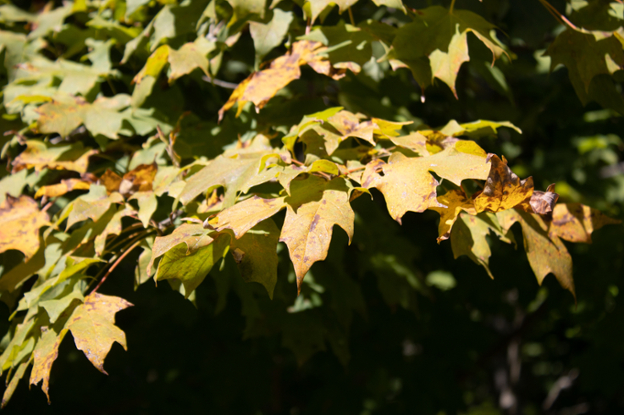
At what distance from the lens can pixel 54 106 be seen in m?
1.58

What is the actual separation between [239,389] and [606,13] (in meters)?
2.25

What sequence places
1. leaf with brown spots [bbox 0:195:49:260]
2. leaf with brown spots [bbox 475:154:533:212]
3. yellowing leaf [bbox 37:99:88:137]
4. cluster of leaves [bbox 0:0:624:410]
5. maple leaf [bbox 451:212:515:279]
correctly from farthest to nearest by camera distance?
yellowing leaf [bbox 37:99:88:137], leaf with brown spots [bbox 0:195:49:260], maple leaf [bbox 451:212:515:279], cluster of leaves [bbox 0:0:624:410], leaf with brown spots [bbox 475:154:533:212]

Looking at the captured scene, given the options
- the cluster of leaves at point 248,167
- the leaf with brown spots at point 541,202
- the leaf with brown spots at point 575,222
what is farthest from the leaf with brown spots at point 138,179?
the leaf with brown spots at point 575,222

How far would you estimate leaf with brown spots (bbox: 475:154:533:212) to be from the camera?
3.12 ft

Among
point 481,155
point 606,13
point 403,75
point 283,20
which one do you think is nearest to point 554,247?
point 481,155

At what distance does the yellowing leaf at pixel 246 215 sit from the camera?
1.00 m

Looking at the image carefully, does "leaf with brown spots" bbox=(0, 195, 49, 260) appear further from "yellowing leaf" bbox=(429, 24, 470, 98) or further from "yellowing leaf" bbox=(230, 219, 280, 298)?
"yellowing leaf" bbox=(429, 24, 470, 98)

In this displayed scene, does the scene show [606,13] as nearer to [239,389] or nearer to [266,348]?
[266,348]

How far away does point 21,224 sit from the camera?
57.8 inches

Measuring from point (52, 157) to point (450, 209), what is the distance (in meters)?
1.38

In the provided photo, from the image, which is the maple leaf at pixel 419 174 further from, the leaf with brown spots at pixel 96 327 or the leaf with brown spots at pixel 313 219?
the leaf with brown spots at pixel 96 327

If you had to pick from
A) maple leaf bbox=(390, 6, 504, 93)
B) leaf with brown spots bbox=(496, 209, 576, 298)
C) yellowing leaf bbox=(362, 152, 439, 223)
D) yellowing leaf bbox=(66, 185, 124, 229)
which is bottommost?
leaf with brown spots bbox=(496, 209, 576, 298)

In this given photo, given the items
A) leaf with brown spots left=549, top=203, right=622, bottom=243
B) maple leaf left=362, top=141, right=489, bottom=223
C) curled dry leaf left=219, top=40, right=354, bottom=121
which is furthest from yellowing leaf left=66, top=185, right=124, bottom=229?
leaf with brown spots left=549, top=203, right=622, bottom=243

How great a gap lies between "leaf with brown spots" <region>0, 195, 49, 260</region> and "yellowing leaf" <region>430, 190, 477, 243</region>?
1.23 meters
